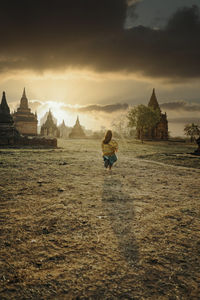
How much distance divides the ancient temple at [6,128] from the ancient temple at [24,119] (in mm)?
21180

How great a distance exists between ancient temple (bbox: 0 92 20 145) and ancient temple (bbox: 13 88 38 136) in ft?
69.5

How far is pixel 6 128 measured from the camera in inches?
741

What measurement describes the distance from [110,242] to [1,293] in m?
1.15

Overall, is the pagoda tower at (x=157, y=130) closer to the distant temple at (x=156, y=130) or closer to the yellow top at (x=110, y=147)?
the distant temple at (x=156, y=130)

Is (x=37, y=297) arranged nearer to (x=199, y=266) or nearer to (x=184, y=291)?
(x=184, y=291)

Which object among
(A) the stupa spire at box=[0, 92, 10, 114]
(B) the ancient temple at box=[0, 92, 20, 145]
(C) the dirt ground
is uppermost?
(A) the stupa spire at box=[0, 92, 10, 114]

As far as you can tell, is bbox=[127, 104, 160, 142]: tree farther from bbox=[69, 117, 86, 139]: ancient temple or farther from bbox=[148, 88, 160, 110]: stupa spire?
bbox=[69, 117, 86, 139]: ancient temple

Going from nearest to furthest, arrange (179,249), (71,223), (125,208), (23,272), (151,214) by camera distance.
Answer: (23,272), (179,249), (71,223), (151,214), (125,208)

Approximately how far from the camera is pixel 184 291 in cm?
143

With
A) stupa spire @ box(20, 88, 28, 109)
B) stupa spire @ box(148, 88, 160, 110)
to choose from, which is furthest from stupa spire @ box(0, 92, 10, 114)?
stupa spire @ box(148, 88, 160, 110)

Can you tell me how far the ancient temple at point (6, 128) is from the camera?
17.2 metres

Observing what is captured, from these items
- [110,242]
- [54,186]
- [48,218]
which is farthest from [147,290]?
[54,186]

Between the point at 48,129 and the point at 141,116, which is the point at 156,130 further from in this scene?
the point at 48,129

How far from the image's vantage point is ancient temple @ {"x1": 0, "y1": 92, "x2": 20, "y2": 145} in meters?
Answer: 17.2
